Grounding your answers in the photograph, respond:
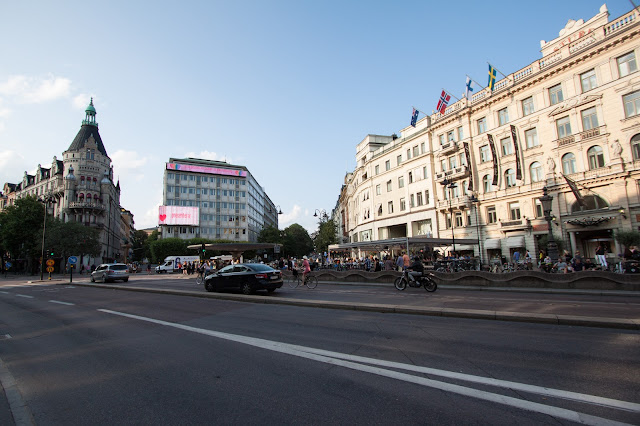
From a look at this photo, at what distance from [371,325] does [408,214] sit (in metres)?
38.9

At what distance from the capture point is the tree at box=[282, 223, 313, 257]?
102 metres

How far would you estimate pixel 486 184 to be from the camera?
3622 cm

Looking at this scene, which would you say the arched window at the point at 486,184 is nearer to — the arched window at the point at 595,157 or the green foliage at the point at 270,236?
the arched window at the point at 595,157

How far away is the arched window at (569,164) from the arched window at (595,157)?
119 cm

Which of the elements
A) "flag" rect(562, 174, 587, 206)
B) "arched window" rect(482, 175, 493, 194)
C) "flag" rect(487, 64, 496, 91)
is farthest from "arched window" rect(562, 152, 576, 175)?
"flag" rect(487, 64, 496, 91)

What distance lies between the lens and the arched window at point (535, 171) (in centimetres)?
3130

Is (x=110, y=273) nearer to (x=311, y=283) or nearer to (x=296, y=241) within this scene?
(x=311, y=283)

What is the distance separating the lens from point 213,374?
500 cm

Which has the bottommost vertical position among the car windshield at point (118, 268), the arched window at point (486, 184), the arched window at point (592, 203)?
the car windshield at point (118, 268)

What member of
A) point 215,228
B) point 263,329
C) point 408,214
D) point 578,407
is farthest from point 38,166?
point 578,407

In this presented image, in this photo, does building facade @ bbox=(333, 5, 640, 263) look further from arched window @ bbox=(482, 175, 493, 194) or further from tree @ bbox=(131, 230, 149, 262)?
tree @ bbox=(131, 230, 149, 262)

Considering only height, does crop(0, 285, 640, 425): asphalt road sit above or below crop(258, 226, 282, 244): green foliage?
below

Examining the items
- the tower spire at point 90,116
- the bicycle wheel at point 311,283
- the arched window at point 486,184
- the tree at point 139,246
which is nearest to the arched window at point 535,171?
the arched window at point 486,184

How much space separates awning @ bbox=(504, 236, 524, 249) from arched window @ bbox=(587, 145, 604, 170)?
8.17 m
